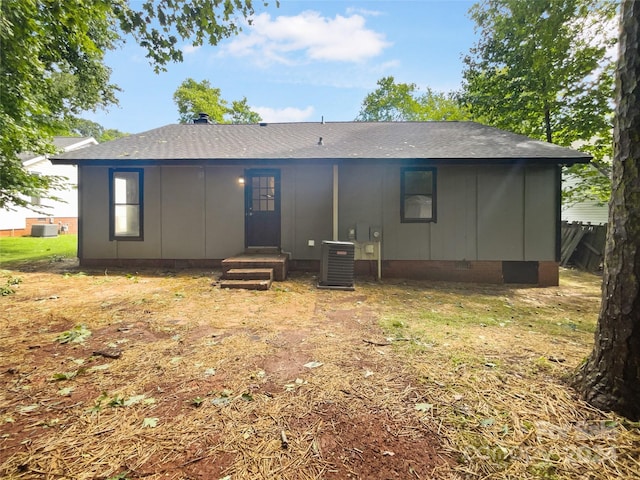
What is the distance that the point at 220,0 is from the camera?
3205mm

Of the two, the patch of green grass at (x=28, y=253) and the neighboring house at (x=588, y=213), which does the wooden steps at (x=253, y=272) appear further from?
the neighboring house at (x=588, y=213)

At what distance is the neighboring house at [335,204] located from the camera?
664cm

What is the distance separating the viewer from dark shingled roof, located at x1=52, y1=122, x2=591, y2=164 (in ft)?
21.0

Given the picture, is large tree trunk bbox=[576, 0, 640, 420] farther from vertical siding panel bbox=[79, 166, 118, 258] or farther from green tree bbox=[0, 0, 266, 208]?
vertical siding panel bbox=[79, 166, 118, 258]

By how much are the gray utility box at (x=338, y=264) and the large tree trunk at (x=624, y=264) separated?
13.5 ft

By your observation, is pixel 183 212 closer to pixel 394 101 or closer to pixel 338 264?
pixel 338 264

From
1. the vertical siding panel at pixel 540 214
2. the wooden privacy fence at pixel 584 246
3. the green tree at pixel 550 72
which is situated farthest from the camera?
the green tree at pixel 550 72

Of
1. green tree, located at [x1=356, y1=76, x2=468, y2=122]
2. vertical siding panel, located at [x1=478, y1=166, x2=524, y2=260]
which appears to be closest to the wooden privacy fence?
vertical siding panel, located at [x1=478, y1=166, x2=524, y2=260]

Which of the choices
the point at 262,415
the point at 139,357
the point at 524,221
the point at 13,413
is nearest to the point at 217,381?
the point at 262,415

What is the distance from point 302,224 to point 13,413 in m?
5.69

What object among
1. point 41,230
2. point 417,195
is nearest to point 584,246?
point 417,195

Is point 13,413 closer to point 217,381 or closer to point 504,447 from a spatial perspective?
point 217,381

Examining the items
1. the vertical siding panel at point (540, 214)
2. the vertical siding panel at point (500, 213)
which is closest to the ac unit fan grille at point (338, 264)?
the vertical siding panel at point (500, 213)

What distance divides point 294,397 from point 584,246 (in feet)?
34.8
